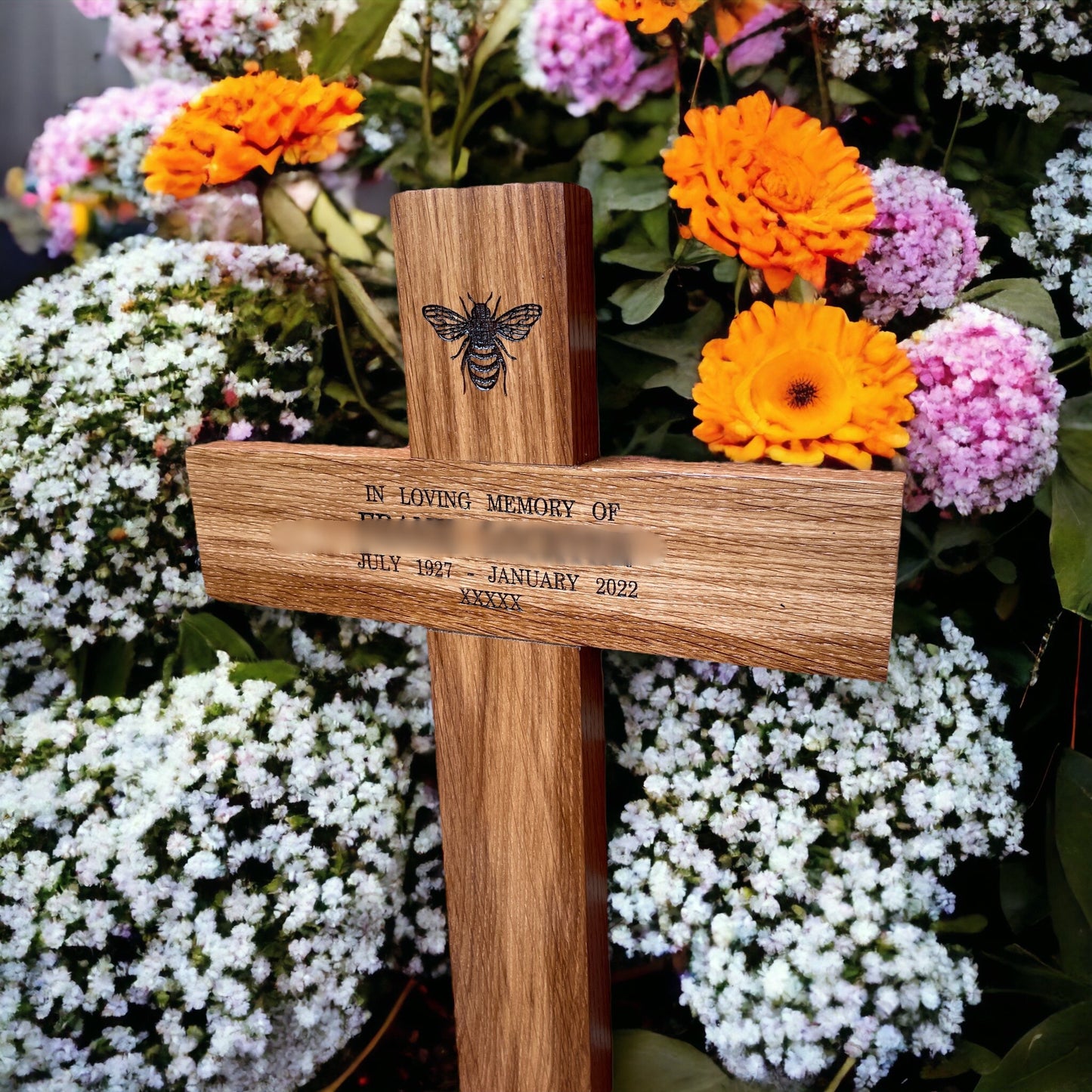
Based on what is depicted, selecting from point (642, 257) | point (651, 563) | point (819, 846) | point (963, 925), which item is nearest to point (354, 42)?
point (642, 257)

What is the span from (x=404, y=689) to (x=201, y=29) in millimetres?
654

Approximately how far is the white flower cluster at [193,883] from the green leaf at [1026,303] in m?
0.66

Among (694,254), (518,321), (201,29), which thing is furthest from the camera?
(201,29)

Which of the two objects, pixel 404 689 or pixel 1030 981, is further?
pixel 404 689

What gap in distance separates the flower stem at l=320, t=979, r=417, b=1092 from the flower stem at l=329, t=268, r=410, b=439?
57 cm

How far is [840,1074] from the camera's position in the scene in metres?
0.73

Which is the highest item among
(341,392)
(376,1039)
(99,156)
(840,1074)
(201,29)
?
(201,29)

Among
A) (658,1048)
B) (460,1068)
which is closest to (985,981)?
(658,1048)

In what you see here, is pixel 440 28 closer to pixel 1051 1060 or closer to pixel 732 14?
pixel 732 14

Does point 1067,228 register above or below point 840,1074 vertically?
above

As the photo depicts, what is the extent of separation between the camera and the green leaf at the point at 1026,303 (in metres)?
0.68

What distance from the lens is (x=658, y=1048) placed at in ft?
2.65

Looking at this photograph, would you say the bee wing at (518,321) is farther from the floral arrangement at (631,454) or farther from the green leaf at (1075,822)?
the green leaf at (1075,822)

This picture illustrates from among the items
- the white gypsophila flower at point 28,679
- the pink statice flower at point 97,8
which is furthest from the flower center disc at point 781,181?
the white gypsophila flower at point 28,679
